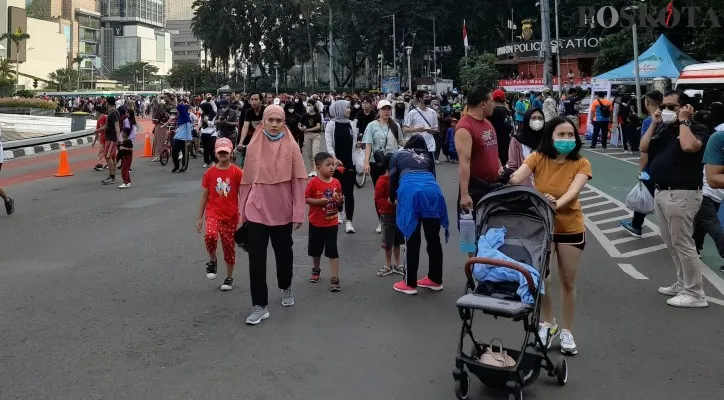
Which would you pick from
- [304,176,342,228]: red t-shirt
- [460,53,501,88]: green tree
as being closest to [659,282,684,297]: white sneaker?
[304,176,342,228]: red t-shirt

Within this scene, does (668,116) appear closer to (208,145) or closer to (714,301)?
(714,301)

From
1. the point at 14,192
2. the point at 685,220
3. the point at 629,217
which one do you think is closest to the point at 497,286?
the point at 685,220

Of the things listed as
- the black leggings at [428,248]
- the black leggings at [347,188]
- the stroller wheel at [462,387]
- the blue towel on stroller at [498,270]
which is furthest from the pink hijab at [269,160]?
the black leggings at [347,188]

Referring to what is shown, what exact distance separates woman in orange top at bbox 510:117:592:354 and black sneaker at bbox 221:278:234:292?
3101 mm

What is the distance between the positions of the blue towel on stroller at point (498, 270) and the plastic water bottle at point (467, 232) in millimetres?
1696

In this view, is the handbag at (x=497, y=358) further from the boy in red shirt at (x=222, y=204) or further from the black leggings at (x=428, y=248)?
the boy in red shirt at (x=222, y=204)

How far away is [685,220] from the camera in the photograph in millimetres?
6246

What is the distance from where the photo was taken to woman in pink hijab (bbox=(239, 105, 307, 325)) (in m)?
5.82

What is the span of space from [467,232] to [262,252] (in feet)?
6.04

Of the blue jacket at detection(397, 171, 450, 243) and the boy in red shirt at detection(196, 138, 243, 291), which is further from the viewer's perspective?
the boy in red shirt at detection(196, 138, 243, 291)

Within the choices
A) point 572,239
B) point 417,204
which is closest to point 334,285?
point 417,204

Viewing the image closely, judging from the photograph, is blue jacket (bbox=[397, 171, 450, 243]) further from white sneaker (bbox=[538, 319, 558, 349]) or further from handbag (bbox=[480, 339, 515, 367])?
handbag (bbox=[480, 339, 515, 367])

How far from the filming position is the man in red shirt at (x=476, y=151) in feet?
20.4

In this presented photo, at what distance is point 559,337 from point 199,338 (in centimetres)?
267
